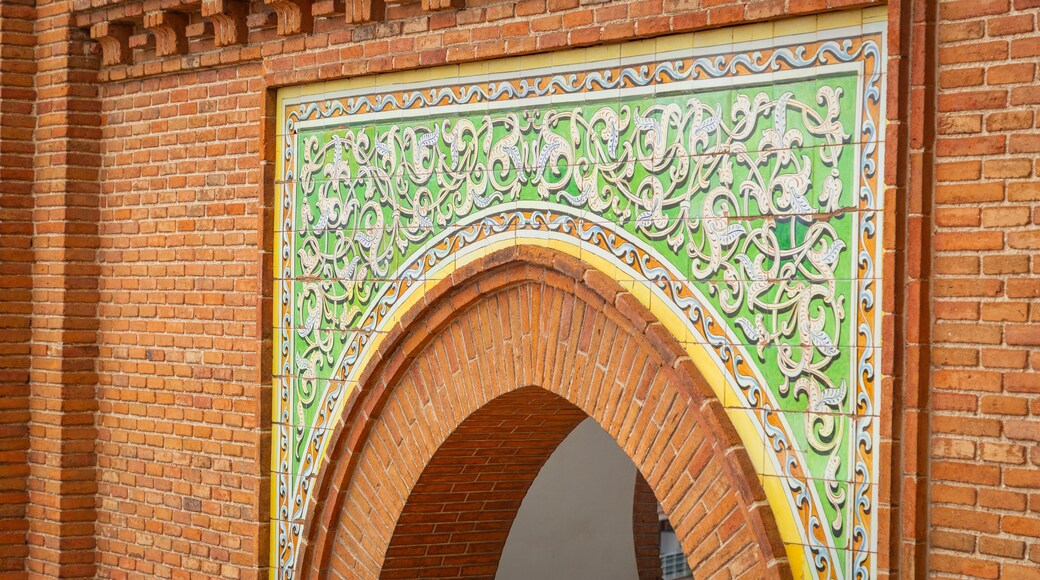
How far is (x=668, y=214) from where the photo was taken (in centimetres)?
421

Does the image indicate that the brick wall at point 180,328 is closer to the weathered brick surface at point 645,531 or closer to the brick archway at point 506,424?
the brick archway at point 506,424

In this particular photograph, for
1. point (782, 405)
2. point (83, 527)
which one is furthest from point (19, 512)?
point (782, 405)

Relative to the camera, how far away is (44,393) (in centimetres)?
681

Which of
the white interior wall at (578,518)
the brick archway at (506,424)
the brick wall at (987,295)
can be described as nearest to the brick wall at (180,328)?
the brick archway at (506,424)

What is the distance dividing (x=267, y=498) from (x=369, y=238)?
4.03 feet

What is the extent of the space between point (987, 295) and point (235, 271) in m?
3.44

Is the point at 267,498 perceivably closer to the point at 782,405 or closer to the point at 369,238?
the point at 369,238

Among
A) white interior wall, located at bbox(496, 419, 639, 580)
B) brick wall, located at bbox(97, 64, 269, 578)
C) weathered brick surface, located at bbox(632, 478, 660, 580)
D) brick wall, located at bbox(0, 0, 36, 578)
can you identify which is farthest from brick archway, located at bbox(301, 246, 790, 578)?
weathered brick surface, located at bbox(632, 478, 660, 580)

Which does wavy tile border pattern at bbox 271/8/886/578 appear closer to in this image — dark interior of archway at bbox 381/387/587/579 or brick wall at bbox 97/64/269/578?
brick wall at bbox 97/64/269/578

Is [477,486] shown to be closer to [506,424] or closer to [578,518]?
[506,424]

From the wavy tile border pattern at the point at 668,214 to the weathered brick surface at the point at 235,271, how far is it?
0.35 feet

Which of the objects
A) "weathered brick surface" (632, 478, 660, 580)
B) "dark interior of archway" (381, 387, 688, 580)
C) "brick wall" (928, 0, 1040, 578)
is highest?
"brick wall" (928, 0, 1040, 578)

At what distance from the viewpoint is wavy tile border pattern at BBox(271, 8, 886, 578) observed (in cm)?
371

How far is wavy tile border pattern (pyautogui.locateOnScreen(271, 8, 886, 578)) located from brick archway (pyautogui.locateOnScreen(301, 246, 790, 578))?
0.09m
